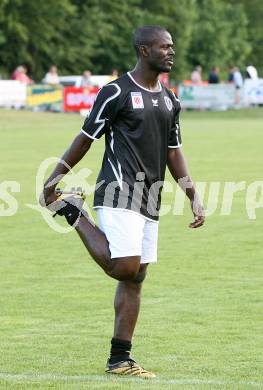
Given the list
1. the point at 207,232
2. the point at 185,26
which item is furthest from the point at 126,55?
the point at 207,232

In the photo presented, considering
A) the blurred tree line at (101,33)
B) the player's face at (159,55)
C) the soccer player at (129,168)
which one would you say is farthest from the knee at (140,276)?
the blurred tree line at (101,33)

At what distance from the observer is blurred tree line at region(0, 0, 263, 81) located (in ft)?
233

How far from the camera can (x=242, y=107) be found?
52.5 metres

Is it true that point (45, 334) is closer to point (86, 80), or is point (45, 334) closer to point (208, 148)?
point (208, 148)

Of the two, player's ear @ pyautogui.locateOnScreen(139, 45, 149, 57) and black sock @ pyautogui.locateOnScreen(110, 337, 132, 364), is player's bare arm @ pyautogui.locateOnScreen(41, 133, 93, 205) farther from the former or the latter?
black sock @ pyautogui.locateOnScreen(110, 337, 132, 364)

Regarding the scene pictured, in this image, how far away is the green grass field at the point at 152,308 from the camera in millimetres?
7918

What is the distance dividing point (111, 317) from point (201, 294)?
130 centimetres

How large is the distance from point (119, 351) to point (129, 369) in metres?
0.13

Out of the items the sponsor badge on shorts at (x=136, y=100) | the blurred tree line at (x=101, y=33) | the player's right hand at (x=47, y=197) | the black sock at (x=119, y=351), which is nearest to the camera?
the sponsor badge on shorts at (x=136, y=100)

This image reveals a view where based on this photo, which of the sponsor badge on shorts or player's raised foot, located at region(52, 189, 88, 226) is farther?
player's raised foot, located at region(52, 189, 88, 226)

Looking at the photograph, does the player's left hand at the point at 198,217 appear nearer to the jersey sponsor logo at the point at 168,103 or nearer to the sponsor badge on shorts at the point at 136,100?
the jersey sponsor logo at the point at 168,103

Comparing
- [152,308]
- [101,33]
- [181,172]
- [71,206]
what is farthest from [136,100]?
[101,33]

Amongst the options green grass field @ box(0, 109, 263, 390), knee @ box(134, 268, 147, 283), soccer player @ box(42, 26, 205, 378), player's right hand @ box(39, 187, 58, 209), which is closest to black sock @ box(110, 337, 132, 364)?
soccer player @ box(42, 26, 205, 378)

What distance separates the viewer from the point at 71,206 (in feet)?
26.3
